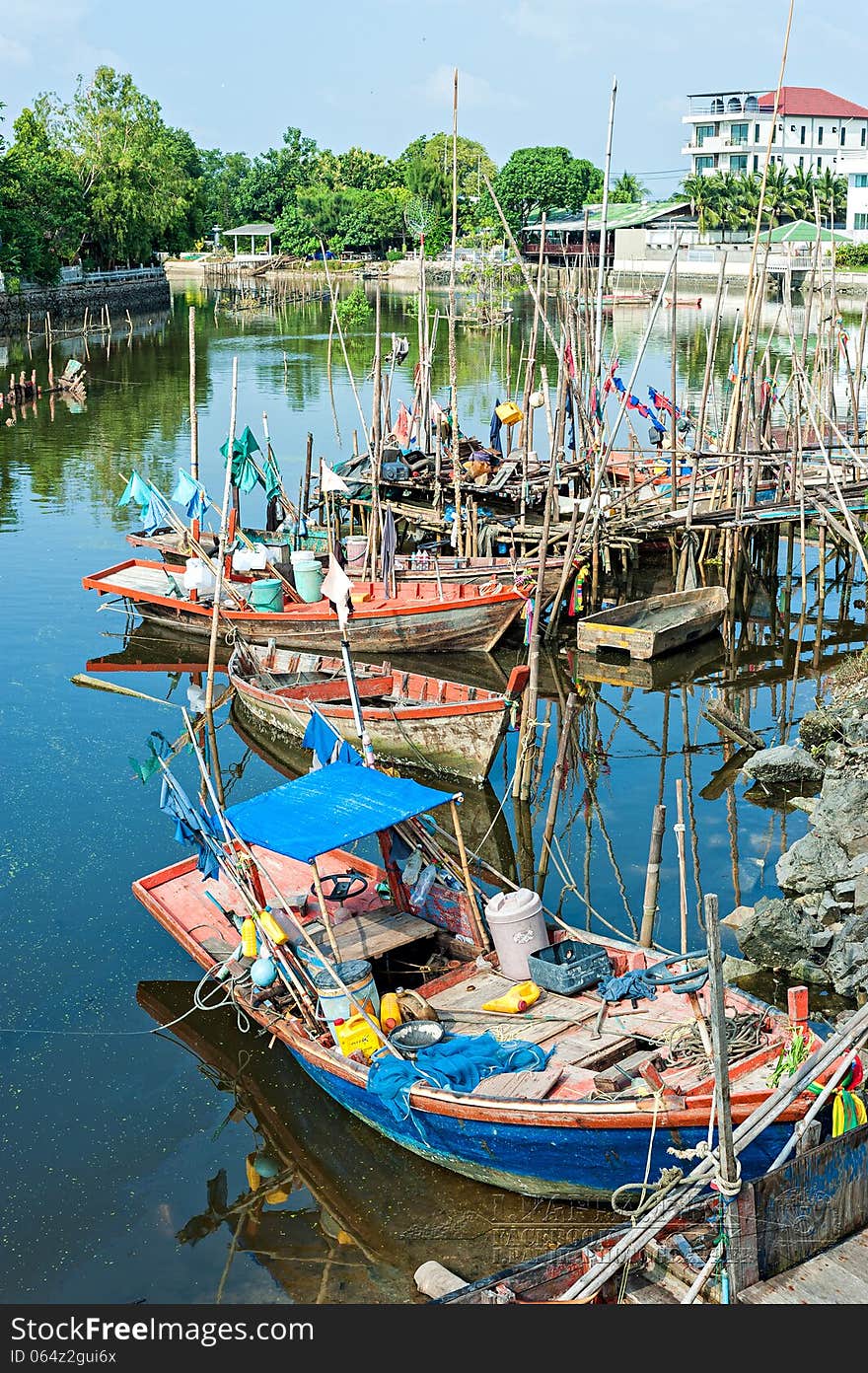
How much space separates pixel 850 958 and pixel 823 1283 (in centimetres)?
474

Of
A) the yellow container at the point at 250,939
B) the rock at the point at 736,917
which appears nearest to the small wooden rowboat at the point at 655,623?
the rock at the point at 736,917

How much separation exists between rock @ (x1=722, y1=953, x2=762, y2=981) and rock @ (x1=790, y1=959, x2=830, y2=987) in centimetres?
36

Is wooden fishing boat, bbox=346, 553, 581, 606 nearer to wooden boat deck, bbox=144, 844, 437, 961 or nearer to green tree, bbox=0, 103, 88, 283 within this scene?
wooden boat deck, bbox=144, 844, 437, 961

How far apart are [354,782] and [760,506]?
1246 cm

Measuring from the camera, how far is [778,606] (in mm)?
23078

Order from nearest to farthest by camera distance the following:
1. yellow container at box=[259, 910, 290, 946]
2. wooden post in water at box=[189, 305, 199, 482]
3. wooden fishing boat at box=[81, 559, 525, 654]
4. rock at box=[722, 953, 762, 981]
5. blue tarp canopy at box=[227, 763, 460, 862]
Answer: blue tarp canopy at box=[227, 763, 460, 862]
yellow container at box=[259, 910, 290, 946]
rock at box=[722, 953, 762, 981]
wooden post in water at box=[189, 305, 199, 482]
wooden fishing boat at box=[81, 559, 525, 654]

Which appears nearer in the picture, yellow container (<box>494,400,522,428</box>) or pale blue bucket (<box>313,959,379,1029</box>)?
pale blue bucket (<box>313,959,379,1029</box>)

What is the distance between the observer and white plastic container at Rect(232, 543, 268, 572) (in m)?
21.6

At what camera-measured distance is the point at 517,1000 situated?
1025 cm

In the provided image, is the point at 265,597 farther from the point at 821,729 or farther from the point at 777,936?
the point at 777,936

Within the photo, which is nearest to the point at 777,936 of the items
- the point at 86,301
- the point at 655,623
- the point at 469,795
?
the point at 469,795

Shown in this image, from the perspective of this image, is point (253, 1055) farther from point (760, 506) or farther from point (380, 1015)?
point (760, 506)

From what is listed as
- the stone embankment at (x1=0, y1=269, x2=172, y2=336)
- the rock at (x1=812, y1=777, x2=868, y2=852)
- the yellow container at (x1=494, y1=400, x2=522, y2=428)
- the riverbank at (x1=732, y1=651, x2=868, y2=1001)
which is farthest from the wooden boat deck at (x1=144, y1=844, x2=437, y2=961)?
the stone embankment at (x1=0, y1=269, x2=172, y2=336)

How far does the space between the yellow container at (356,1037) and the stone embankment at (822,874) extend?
391 cm
